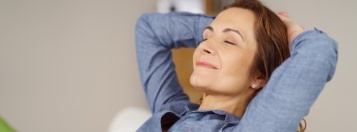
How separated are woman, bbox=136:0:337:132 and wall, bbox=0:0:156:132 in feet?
0.38

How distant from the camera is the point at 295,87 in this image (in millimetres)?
636

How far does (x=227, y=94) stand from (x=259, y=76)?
0.09 metres

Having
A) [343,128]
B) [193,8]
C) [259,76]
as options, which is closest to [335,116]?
[343,128]

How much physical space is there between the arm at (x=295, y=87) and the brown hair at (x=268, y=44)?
193mm

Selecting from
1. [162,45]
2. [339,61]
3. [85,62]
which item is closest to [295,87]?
[339,61]

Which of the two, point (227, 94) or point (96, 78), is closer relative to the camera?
point (227, 94)

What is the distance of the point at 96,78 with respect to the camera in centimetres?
118

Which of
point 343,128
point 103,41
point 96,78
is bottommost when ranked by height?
point 343,128

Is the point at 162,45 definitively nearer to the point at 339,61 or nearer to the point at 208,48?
the point at 208,48

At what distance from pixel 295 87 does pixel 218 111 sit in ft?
0.88

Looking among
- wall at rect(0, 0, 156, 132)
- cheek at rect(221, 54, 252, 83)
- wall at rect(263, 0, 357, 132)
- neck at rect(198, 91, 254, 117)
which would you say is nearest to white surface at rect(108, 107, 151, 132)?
wall at rect(0, 0, 156, 132)

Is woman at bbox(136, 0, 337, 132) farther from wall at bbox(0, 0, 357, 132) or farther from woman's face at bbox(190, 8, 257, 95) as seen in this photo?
wall at bbox(0, 0, 357, 132)

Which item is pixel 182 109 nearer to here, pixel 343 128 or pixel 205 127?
pixel 205 127

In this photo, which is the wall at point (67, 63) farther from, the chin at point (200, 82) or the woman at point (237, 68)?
the chin at point (200, 82)
